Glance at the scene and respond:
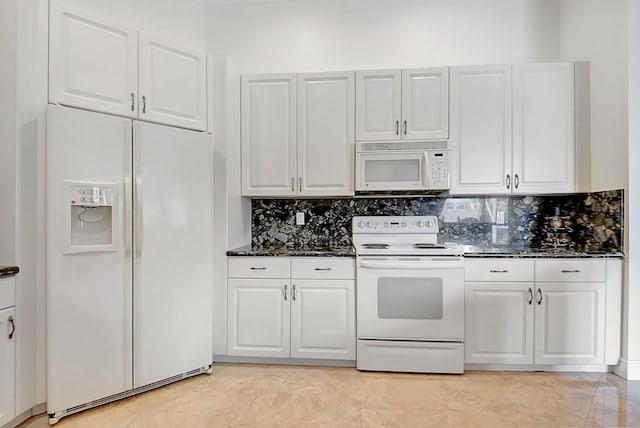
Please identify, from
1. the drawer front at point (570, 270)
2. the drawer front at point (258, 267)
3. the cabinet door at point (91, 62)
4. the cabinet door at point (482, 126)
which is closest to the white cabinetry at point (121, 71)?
the cabinet door at point (91, 62)

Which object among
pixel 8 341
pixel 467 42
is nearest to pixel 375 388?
pixel 8 341

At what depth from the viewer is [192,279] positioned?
2.44 m

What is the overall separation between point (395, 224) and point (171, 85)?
2.02 meters

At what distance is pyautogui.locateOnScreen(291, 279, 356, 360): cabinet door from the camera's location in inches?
103

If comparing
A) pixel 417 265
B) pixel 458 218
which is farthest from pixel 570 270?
pixel 417 265

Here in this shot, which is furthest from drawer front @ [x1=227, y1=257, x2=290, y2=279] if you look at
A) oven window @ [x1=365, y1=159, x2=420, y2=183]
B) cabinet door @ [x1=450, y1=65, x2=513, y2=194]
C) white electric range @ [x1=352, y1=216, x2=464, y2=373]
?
cabinet door @ [x1=450, y1=65, x2=513, y2=194]

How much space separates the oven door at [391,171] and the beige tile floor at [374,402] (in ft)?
4.49

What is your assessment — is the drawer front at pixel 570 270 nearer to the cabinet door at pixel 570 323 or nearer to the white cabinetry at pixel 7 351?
the cabinet door at pixel 570 323

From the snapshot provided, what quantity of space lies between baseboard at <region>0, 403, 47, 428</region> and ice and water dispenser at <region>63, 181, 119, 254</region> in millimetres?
902

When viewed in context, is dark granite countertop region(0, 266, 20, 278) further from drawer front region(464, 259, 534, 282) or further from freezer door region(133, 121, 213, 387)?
drawer front region(464, 259, 534, 282)

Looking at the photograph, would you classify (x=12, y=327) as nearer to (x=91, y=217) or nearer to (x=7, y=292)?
(x=7, y=292)

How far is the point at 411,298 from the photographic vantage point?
2539 millimetres

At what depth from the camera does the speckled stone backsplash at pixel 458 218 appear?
9.99 feet

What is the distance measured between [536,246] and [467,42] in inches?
72.0
